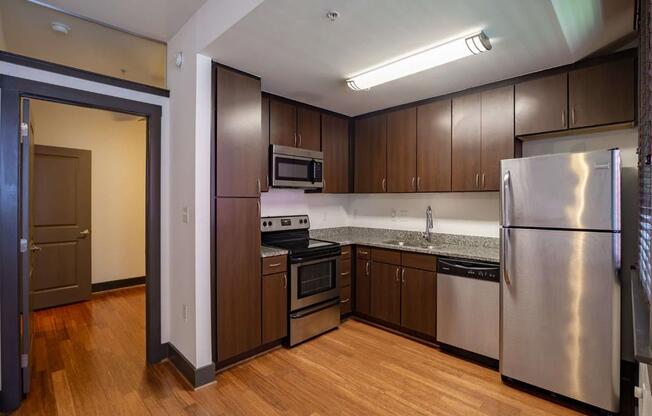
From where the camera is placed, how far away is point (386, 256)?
10.7 ft

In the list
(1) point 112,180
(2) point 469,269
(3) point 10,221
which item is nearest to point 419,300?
(2) point 469,269

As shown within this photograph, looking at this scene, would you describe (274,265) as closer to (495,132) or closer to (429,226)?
(429,226)

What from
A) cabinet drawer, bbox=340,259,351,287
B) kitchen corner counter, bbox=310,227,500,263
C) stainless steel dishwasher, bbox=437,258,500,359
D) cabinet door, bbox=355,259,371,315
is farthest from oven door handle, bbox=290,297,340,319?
stainless steel dishwasher, bbox=437,258,500,359

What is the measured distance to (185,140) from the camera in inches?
96.2

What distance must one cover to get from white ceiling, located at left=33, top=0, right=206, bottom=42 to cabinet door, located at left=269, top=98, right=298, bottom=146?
3.46 ft

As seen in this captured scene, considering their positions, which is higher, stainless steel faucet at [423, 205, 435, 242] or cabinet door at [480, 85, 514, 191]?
cabinet door at [480, 85, 514, 191]

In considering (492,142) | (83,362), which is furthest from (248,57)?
(83,362)

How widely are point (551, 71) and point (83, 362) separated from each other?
182 inches

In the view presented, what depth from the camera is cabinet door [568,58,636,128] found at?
7.30 ft

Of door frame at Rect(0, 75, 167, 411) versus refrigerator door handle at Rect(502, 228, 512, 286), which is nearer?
door frame at Rect(0, 75, 167, 411)

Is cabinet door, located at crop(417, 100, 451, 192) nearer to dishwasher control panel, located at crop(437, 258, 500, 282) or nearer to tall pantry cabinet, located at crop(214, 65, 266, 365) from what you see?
dishwasher control panel, located at crop(437, 258, 500, 282)

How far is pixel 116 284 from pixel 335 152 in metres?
3.97

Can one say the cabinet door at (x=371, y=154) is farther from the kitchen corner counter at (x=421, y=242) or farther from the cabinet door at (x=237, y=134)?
the cabinet door at (x=237, y=134)

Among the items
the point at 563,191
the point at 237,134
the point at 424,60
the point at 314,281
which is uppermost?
the point at 424,60
